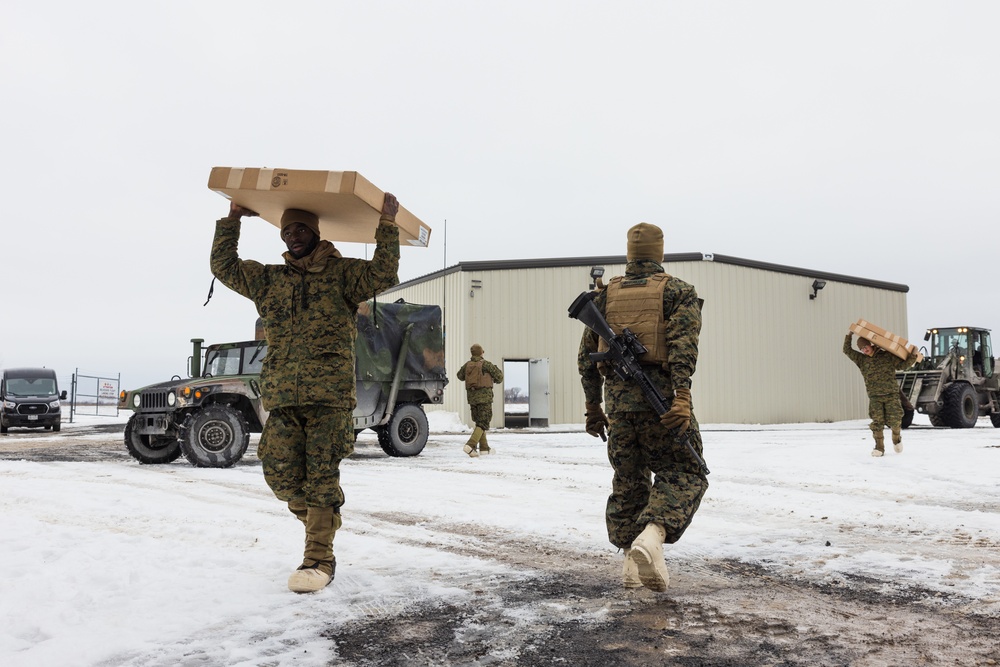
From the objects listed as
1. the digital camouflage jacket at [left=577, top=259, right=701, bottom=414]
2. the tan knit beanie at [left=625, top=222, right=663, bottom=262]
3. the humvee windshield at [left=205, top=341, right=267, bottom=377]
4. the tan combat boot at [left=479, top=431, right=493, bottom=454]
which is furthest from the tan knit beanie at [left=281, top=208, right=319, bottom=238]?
the tan combat boot at [left=479, top=431, right=493, bottom=454]

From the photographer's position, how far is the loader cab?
19109mm

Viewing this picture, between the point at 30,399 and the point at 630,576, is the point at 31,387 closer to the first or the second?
the point at 30,399

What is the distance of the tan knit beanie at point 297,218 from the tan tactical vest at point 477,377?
8396 millimetres

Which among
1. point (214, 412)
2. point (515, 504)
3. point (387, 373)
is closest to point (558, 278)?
point (387, 373)

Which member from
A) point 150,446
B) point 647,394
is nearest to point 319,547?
point 647,394

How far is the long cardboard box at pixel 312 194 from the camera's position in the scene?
3.59m

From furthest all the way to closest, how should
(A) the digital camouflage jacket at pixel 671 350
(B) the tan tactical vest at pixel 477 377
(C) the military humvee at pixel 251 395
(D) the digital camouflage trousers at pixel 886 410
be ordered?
(B) the tan tactical vest at pixel 477 377, (D) the digital camouflage trousers at pixel 886 410, (C) the military humvee at pixel 251 395, (A) the digital camouflage jacket at pixel 671 350

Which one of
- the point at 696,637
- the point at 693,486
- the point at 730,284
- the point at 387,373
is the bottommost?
the point at 696,637

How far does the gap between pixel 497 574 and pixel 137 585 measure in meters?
1.71

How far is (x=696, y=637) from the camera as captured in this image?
9.63ft

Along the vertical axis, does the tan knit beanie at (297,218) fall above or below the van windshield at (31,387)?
above

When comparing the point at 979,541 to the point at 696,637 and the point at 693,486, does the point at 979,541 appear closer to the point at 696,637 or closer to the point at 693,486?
the point at 693,486

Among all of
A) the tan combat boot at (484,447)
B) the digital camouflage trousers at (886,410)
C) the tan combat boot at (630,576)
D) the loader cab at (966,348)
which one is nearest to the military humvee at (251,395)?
the tan combat boot at (484,447)

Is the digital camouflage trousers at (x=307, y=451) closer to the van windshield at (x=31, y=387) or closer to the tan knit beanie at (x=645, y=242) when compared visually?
the tan knit beanie at (x=645, y=242)
